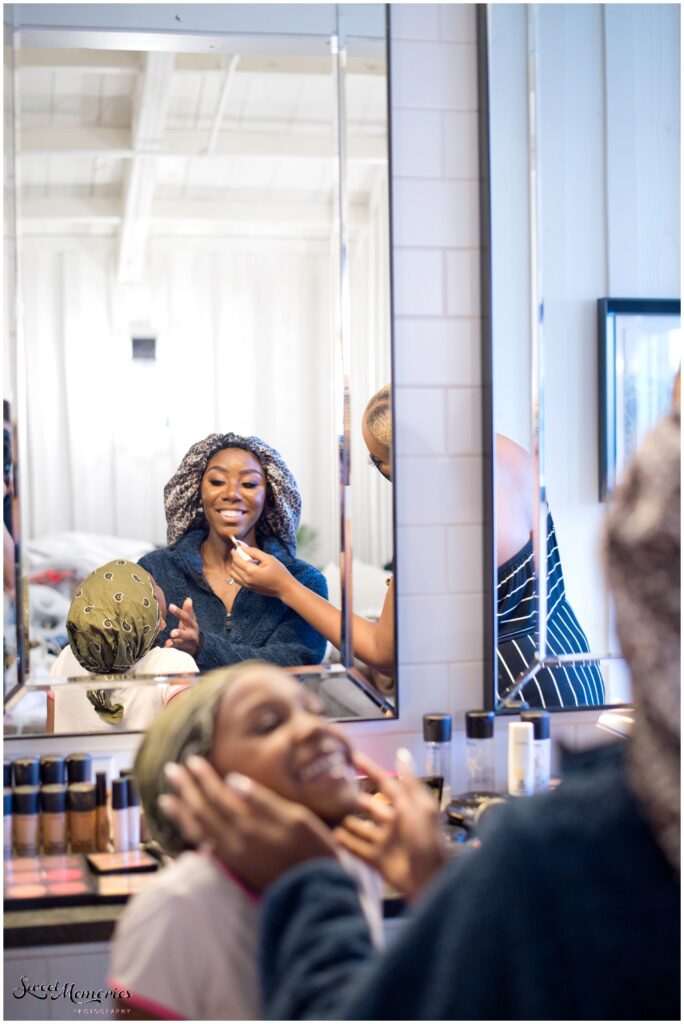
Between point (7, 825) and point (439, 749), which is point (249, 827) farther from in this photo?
point (439, 749)

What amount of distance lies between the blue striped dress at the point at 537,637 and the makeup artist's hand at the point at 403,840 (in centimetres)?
85

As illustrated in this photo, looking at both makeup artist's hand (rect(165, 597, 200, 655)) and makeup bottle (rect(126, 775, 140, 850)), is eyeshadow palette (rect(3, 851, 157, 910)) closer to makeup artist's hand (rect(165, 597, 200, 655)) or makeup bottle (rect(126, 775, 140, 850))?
makeup bottle (rect(126, 775, 140, 850))

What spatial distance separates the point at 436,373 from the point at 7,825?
3.11 ft

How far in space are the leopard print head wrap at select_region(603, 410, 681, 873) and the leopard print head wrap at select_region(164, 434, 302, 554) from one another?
0.96 metres

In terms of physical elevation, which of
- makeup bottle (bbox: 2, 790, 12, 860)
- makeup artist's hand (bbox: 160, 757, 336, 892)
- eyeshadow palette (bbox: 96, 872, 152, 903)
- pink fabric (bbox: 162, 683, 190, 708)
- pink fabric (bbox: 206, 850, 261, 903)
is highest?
makeup artist's hand (bbox: 160, 757, 336, 892)

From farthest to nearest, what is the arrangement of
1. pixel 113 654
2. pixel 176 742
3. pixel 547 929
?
1. pixel 113 654
2. pixel 176 742
3. pixel 547 929

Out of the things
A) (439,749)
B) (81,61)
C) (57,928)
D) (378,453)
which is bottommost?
(57,928)

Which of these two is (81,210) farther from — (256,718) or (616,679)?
(616,679)

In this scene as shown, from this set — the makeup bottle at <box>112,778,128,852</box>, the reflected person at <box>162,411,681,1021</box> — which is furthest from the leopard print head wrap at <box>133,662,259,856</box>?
the makeup bottle at <box>112,778,128,852</box>

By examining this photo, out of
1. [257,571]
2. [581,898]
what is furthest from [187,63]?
[581,898]

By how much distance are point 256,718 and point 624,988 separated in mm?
391

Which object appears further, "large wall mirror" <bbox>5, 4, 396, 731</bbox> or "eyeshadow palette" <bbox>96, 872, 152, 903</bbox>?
"large wall mirror" <bbox>5, 4, 396, 731</bbox>

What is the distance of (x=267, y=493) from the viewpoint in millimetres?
1684

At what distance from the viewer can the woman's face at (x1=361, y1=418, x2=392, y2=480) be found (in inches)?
68.2
